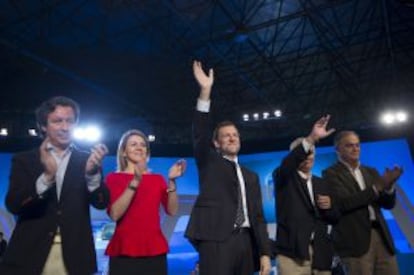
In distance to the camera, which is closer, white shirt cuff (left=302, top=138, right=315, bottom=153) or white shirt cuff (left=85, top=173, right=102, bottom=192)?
white shirt cuff (left=85, top=173, right=102, bottom=192)

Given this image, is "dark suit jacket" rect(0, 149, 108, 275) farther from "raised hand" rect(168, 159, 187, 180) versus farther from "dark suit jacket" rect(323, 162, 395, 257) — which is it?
"dark suit jacket" rect(323, 162, 395, 257)

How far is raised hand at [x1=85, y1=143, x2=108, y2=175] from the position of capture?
157 cm

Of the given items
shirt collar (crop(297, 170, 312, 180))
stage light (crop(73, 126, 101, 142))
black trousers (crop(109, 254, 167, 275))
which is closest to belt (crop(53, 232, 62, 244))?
black trousers (crop(109, 254, 167, 275))

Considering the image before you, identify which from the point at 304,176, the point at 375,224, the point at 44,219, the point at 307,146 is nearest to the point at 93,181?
the point at 44,219

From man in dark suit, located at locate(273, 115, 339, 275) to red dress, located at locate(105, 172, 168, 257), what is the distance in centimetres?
95

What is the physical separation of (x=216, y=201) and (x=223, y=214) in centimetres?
8

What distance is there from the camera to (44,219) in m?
1.61

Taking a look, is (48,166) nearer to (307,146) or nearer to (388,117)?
(307,146)

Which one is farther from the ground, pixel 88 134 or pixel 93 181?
pixel 88 134

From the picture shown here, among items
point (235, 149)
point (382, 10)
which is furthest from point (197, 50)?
point (235, 149)

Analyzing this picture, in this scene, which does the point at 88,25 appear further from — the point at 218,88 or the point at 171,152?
the point at 218,88

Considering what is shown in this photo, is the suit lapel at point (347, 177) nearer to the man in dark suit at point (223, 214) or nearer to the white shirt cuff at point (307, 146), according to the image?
the white shirt cuff at point (307, 146)

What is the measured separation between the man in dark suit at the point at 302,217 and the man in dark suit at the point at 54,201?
1.35 metres

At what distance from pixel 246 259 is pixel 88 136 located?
714 cm
